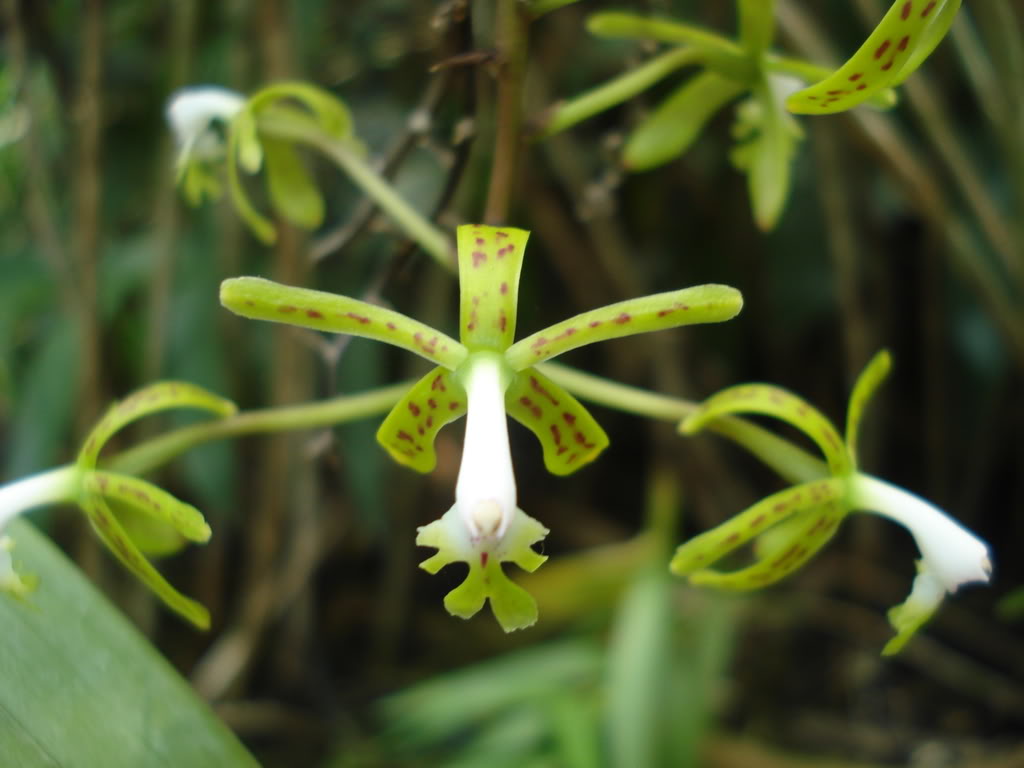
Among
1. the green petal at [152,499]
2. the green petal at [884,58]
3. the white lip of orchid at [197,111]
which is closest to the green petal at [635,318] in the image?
the green petal at [884,58]

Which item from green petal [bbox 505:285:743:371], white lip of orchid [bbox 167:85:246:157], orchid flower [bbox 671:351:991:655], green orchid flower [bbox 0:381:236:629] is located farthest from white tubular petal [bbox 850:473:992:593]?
white lip of orchid [bbox 167:85:246:157]

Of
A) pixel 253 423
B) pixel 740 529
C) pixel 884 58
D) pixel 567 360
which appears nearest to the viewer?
pixel 884 58

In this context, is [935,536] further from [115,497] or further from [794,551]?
[115,497]

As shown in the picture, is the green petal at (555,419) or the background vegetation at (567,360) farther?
the background vegetation at (567,360)

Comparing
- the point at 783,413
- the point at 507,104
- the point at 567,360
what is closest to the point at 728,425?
the point at 783,413

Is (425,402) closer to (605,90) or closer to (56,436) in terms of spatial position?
(605,90)

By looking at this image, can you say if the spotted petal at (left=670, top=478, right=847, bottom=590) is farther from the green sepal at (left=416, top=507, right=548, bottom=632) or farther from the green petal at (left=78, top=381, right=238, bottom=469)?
the green petal at (left=78, top=381, right=238, bottom=469)

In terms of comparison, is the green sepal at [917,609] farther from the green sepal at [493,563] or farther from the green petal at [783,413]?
the green sepal at [493,563]

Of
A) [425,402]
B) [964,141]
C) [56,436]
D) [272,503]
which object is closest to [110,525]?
[425,402]
